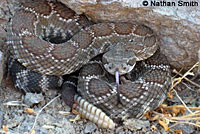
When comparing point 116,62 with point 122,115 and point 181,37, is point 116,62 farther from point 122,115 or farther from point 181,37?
point 181,37

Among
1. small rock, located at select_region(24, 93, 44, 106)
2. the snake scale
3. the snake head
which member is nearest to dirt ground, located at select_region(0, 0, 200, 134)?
small rock, located at select_region(24, 93, 44, 106)

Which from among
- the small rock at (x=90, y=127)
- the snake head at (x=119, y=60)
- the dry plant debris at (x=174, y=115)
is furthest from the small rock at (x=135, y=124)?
the snake head at (x=119, y=60)

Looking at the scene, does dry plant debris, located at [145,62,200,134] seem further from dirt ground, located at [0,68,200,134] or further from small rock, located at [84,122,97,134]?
small rock, located at [84,122,97,134]

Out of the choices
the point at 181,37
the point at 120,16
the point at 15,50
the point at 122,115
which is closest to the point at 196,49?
the point at 181,37

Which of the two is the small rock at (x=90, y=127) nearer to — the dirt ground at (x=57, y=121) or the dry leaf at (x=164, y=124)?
the dirt ground at (x=57, y=121)

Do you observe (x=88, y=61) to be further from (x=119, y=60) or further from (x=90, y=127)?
(x=90, y=127)
